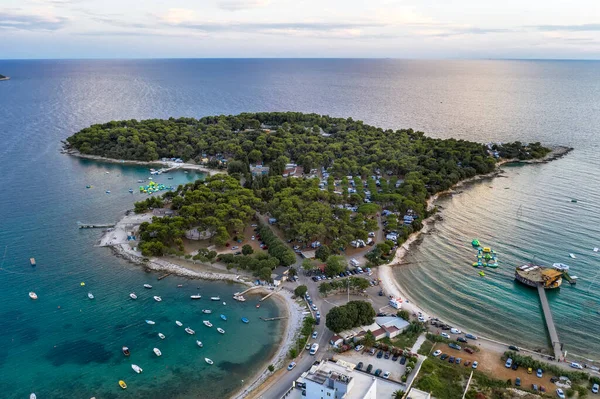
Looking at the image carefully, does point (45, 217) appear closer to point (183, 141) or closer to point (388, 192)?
point (183, 141)

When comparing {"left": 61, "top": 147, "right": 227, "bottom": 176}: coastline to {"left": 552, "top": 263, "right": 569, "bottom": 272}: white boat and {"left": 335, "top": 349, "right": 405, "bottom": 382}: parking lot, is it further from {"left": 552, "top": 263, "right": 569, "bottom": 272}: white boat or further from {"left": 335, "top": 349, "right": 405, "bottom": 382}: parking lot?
{"left": 552, "top": 263, "right": 569, "bottom": 272}: white boat

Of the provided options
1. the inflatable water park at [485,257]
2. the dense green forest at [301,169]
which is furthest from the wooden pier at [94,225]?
the inflatable water park at [485,257]

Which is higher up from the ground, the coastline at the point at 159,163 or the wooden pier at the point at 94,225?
the coastline at the point at 159,163

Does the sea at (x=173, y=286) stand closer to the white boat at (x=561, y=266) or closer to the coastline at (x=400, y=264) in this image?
the coastline at (x=400, y=264)

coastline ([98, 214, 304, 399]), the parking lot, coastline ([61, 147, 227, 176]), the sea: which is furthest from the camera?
coastline ([61, 147, 227, 176])

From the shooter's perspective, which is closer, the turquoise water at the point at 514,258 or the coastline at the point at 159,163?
the turquoise water at the point at 514,258

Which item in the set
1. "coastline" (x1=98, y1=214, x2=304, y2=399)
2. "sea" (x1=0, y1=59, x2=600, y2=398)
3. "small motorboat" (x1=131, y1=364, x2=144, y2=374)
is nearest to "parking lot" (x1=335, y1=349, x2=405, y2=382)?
"coastline" (x1=98, y1=214, x2=304, y2=399)
